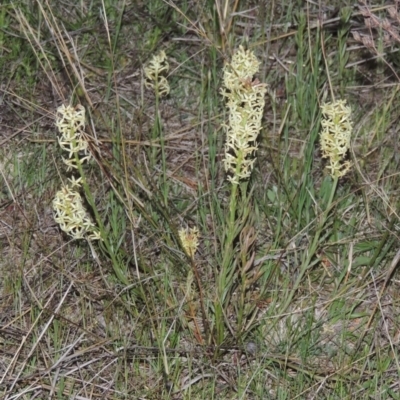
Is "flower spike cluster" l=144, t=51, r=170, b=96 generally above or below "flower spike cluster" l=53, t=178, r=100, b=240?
below

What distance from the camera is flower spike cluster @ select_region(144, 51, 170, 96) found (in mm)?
3465

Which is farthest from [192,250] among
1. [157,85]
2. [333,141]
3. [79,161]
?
[157,85]

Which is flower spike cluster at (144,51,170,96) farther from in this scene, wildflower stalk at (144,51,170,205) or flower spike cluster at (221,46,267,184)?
flower spike cluster at (221,46,267,184)

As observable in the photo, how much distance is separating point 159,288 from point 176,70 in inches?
49.4

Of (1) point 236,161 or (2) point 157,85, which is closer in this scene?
(1) point 236,161

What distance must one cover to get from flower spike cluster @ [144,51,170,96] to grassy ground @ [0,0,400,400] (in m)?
0.04

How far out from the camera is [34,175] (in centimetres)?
331

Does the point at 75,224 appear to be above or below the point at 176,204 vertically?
above

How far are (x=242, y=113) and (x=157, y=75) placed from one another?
3.52 ft

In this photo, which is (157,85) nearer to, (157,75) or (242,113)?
(157,75)

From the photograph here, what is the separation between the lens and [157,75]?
356 centimetres

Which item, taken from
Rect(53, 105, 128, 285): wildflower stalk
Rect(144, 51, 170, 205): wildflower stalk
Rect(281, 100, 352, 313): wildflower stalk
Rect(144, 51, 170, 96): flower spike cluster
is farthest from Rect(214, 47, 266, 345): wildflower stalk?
Rect(144, 51, 170, 96): flower spike cluster

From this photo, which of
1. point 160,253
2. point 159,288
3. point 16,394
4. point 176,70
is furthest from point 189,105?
point 16,394

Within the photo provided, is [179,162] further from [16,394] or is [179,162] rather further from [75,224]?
[16,394]
